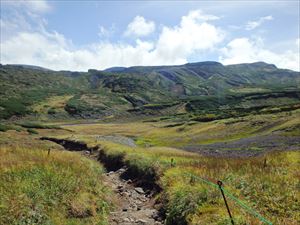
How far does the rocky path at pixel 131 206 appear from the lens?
13.7m

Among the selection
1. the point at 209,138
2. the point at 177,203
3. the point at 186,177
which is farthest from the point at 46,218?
the point at 209,138

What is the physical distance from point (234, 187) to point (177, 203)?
2.79 m

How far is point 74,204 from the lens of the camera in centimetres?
1314

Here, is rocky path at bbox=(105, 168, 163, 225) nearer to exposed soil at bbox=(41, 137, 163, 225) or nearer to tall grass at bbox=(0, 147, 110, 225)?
exposed soil at bbox=(41, 137, 163, 225)

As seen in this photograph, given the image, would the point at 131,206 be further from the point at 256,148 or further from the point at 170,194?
the point at 256,148

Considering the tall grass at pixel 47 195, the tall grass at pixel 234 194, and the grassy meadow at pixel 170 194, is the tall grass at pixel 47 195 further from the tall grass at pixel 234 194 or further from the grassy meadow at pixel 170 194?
→ the tall grass at pixel 234 194

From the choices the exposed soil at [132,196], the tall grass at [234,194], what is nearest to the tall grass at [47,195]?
the exposed soil at [132,196]

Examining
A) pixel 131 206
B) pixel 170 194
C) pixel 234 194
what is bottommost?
pixel 131 206

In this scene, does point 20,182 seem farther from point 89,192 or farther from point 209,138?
point 209,138

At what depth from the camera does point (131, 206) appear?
16.6 meters

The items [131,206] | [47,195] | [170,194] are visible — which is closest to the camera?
[47,195]

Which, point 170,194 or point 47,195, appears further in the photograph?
point 170,194

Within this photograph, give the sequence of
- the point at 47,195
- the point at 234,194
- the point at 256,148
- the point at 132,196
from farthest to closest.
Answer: the point at 256,148 → the point at 132,196 → the point at 234,194 → the point at 47,195

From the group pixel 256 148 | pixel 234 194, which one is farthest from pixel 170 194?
pixel 256 148
